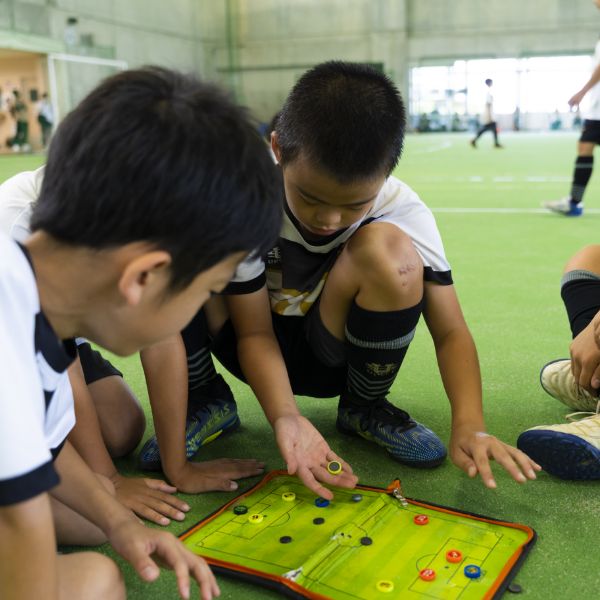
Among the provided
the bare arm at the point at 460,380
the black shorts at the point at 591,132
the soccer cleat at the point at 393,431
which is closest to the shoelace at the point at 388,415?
the soccer cleat at the point at 393,431

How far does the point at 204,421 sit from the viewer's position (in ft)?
4.34

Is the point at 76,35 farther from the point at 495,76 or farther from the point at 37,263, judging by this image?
the point at 37,263

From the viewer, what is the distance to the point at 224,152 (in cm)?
64

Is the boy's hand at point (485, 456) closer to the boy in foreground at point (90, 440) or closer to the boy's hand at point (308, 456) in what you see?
the boy's hand at point (308, 456)

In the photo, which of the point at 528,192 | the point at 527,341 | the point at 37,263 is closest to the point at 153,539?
the point at 37,263

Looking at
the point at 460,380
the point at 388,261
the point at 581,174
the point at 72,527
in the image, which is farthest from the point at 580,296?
the point at 581,174

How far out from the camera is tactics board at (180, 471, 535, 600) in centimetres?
89

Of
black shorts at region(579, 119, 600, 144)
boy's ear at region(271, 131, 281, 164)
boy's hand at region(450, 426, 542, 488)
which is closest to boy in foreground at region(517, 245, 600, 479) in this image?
boy's hand at region(450, 426, 542, 488)

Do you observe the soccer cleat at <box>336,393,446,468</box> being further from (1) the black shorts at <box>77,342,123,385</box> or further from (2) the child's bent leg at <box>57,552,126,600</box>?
(2) the child's bent leg at <box>57,552,126,600</box>

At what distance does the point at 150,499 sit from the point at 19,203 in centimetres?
46

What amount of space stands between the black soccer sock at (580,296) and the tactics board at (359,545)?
56 cm

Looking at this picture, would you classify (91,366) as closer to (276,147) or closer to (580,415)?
(276,147)

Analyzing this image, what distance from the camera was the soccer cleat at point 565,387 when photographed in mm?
1372

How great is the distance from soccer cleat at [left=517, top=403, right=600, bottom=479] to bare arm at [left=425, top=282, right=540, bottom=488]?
8 cm
